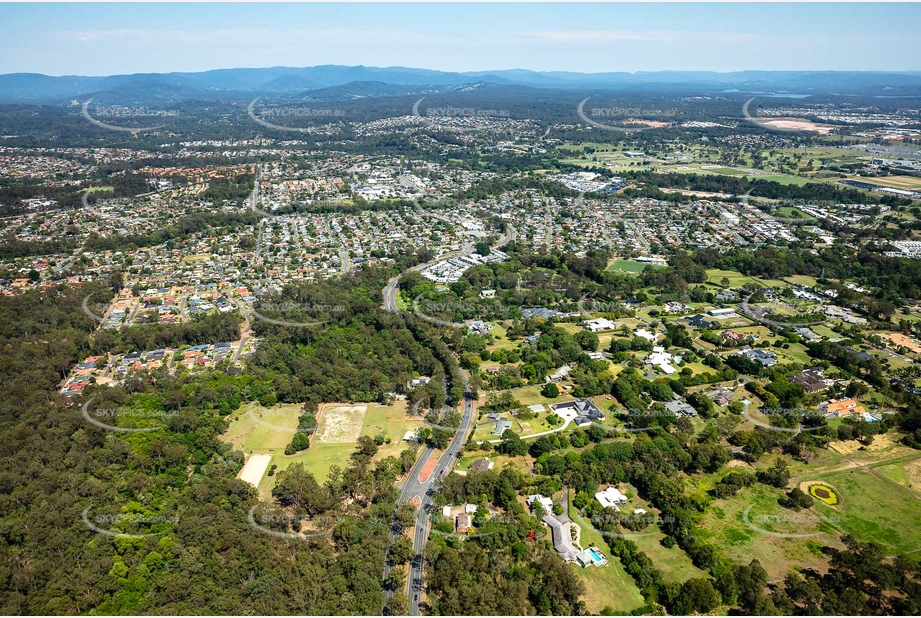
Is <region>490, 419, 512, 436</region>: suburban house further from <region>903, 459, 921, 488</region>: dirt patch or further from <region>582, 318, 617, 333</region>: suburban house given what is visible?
<region>903, 459, 921, 488</region>: dirt patch

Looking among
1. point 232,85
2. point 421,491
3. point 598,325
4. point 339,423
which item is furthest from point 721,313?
point 232,85

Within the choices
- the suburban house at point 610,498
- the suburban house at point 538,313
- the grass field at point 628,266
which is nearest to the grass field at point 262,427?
the suburban house at point 610,498

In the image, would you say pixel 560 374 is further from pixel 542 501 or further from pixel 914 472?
pixel 914 472

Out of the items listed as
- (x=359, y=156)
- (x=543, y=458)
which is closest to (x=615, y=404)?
(x=543, y=458)

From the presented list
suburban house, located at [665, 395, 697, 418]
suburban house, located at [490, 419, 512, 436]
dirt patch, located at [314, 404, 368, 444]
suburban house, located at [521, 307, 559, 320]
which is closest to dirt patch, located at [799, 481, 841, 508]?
suburban house, located at [665, 395, 697, 418]

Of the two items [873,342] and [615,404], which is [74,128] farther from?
[873,342]

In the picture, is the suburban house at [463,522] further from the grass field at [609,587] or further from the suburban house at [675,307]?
the suburban house at [675,307]
